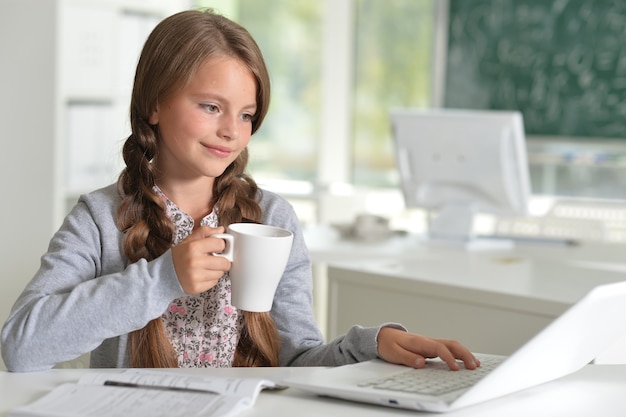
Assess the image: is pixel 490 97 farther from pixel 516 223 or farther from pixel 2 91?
pixel 2 91

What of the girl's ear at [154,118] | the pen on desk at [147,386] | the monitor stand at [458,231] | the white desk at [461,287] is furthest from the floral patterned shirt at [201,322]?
the monitor stand at [458,231]

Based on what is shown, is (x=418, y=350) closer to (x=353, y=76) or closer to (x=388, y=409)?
(x=388, y=409)

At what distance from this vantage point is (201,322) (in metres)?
1.60

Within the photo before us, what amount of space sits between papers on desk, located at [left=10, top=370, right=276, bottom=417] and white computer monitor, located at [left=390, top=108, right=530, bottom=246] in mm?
2103

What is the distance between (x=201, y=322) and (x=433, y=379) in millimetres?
467

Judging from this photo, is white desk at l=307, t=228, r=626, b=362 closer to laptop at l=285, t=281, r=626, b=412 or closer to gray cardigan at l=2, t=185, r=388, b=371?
gray cardigan at l=2, t=185, r=388, b=371

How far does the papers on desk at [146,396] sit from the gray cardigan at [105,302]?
3.9 inches

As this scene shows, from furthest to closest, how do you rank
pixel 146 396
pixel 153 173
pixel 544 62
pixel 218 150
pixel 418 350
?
pixel 544 62 < pixel 153 173 < pixel 218 150 < pixel 418 350 < pixel 146 396

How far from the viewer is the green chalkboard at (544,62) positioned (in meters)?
4.58

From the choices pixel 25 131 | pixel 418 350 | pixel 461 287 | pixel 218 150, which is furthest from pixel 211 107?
pixel 25 131

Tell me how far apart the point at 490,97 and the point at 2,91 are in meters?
2.43

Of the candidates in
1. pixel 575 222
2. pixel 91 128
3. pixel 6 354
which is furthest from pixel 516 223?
pixel 6 354

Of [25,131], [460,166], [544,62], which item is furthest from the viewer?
[544,62]

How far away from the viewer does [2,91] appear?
11.3 feet
